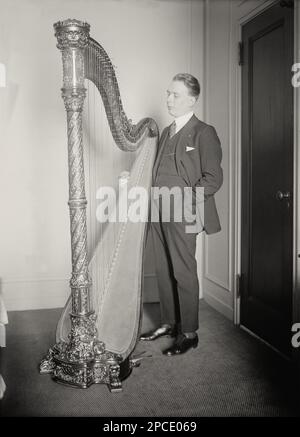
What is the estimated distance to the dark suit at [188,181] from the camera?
2.71m

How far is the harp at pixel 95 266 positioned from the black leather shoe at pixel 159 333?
473 mm

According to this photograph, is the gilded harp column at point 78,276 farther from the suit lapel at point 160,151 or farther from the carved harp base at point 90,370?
the suit lapel at point 160,151

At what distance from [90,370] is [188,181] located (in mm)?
1171

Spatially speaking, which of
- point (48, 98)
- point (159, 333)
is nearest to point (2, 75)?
point (48, 98)

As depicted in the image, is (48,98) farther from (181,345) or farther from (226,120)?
(181,345)

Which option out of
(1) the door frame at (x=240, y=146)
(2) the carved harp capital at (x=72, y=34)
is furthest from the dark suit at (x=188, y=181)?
(2) the carved harp capital at (x=72, y=34)

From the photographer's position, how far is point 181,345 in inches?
111

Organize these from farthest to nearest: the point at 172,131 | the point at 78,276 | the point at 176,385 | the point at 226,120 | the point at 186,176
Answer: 1. the point at 226,120
2. the point at 172,131
3. the point at 186,176
4. the point at 176,385
5. the point at 78,276

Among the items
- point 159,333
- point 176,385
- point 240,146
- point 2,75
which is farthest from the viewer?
point 2,75

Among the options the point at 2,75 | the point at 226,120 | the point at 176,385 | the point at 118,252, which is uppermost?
the point at 2,75

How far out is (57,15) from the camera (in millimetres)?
3646

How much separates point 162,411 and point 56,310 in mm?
1869
